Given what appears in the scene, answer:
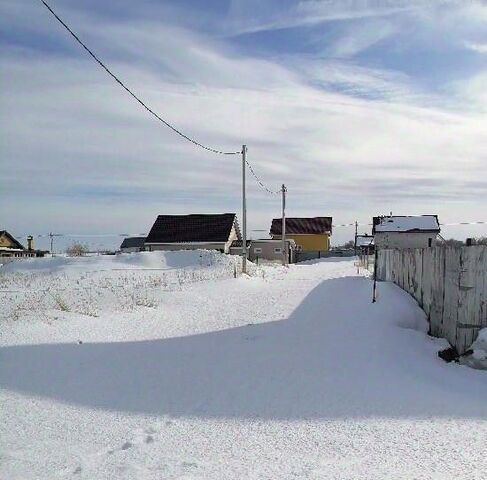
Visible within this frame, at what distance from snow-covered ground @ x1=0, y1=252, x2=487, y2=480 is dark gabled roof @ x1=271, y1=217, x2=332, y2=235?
50342mm

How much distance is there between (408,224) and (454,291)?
39.7 meters

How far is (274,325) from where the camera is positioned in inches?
323

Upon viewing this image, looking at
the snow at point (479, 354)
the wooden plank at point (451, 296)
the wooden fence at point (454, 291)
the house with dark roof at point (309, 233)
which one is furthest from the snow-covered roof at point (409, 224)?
the snow at point (479, 354)

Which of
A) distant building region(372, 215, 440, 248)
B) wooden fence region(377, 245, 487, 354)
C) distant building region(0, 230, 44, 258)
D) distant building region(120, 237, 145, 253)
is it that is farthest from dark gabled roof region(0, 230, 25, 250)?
wooden fence region(377, 245, 487, 354)

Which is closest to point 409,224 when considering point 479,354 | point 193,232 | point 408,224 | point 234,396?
point 408,224

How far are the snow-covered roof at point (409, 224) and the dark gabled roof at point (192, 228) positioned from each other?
1388 centimetres

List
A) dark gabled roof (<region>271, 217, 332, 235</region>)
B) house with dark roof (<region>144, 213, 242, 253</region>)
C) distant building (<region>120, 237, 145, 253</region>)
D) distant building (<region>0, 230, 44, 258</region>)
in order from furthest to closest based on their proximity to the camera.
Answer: distant building (<region>120, 237, 145, 253</region>)
dark gabled roof (<region>271, 217, 332, 235</region>)
distant building (<region>0, 230, 44, 258</region>)
house with dark roof (<region>144, 213, 242, 253</region>)

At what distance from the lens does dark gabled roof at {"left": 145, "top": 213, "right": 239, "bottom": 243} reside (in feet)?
144

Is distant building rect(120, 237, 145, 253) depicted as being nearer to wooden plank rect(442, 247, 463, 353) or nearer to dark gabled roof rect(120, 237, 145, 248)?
dark gabled roof rect(120, 237, 145, 248)

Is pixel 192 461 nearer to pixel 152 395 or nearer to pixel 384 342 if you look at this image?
pixel 152 395

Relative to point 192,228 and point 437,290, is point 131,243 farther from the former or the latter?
point 437,290

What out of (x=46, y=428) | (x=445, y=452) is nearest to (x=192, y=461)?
(x=46, y=428)

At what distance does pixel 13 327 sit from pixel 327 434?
5085 millimetres

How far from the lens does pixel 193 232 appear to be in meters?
44.6
